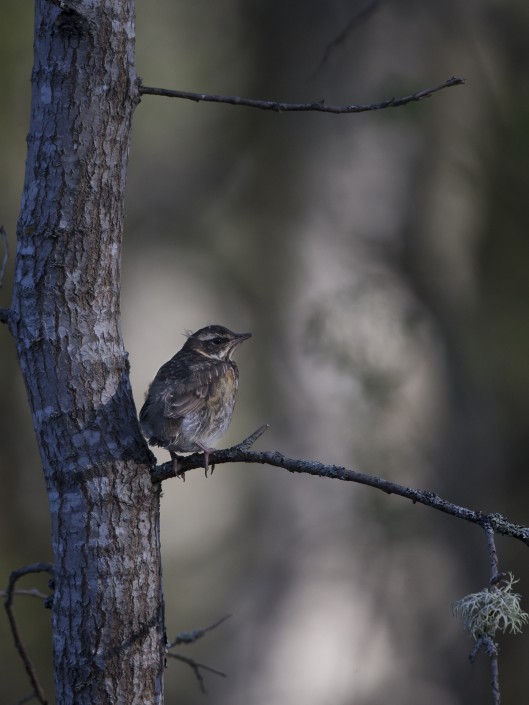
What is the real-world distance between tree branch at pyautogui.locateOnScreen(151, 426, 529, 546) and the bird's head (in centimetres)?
207

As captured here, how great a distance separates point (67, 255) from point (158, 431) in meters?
1.46

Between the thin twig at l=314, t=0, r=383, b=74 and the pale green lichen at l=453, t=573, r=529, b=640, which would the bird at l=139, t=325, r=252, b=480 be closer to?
the thin twig at l=314, t=0, r=383, b=74

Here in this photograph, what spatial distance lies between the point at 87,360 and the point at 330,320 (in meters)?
4.60

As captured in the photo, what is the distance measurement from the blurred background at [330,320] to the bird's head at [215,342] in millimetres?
2158

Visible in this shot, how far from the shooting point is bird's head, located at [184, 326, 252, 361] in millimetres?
5188

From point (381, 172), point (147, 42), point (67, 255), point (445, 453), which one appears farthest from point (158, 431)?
point (147, 42)

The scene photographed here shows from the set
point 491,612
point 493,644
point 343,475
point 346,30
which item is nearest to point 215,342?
point 346,30

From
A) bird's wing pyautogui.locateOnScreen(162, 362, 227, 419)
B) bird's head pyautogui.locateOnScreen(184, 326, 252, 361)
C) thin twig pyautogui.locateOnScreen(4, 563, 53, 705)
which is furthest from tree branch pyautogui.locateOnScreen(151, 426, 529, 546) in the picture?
bird's head pyautogui.locateOnScreen(184, 326, 252, 361)

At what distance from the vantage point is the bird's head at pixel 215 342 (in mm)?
5188

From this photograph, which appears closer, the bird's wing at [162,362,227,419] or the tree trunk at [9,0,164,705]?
the tree trunk at [9,0,164,705]

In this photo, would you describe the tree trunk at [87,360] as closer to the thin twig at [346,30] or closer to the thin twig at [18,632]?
the thin twig at [18,632]

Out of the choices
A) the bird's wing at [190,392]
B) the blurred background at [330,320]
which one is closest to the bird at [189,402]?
the bird's wing at [190,392]

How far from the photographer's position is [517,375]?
8.45m

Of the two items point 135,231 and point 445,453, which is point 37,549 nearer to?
point 135,231
